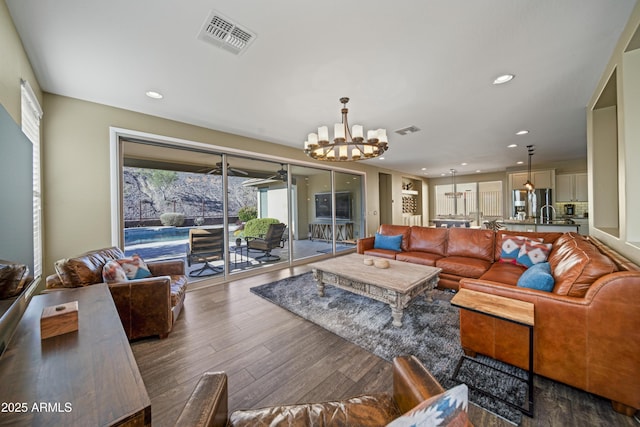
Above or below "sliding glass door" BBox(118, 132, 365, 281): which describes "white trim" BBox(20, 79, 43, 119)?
above

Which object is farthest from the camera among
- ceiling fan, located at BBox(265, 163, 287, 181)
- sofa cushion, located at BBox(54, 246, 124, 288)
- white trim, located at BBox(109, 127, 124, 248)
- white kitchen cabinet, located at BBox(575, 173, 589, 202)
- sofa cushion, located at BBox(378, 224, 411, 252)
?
white kitchen cabinet, located at BBox(575, 173, 589, 202)

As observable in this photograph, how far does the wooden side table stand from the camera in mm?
1450

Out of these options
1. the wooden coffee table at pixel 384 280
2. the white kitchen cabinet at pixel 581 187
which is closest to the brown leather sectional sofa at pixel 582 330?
the wooden coffee table at pixel 384 280

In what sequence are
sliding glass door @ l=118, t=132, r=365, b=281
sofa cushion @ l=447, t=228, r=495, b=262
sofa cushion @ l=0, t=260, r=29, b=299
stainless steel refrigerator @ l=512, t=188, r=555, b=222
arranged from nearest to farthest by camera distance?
1. sofa cushion @ l=0, t=260, r=29, b=299
2. sliding glass door @ l=118, t=132, r=365, b=281
3. sofa cushion @ l=447, t=228, r=495, b=262
4. stainless steel refrigerator @ l=512, t=188, r=555, b=222

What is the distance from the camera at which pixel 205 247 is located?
397 cm

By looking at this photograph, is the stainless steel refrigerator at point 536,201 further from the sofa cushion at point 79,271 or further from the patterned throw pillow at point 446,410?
the sofa cushion at point 79,271

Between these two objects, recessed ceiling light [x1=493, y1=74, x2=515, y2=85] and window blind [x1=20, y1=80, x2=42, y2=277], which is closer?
window blind [x1=20, y1=80, x2=42, y2=277]

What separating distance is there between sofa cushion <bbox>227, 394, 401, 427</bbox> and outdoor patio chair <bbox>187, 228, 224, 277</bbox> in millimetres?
3389

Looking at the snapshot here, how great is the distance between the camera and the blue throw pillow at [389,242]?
14.6ft

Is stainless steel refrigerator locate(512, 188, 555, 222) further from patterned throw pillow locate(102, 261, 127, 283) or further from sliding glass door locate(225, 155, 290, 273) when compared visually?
patterned throw pillow locate(102, 261, 127, 283)

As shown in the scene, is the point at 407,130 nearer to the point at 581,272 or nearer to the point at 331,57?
the point at 331,57

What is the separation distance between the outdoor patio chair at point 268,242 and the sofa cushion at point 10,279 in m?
3.67

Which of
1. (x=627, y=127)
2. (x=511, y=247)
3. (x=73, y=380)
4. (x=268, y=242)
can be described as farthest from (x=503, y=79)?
(x=268, y=242)

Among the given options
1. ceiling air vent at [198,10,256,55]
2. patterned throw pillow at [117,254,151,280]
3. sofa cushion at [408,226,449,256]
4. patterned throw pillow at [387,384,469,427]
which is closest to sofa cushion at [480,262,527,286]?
sofa cushion at [408,226,449,256]
